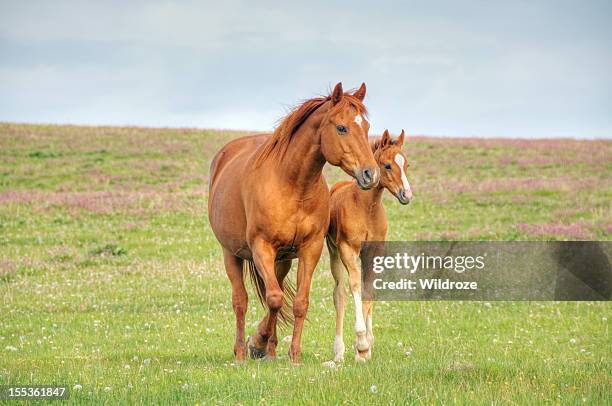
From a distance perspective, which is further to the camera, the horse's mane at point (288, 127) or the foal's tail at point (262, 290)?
the foal's tail at point (262, 290)

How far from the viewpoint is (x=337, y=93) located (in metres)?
9.79

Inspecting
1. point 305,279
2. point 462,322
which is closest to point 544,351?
point 462,322

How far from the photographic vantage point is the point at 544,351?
12484 millimetres

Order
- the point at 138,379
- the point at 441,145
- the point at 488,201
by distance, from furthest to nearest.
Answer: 1. the point at 441,145
2. the point at 488,201
3. the point at 138,379

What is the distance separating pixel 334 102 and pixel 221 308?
8.66m

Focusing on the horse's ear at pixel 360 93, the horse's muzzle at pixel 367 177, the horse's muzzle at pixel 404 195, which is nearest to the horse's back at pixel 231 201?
the horse's ear at pixel 360 93

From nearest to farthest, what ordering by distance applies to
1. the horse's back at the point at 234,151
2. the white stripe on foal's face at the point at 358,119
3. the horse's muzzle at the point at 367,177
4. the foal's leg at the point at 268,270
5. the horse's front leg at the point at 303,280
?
the horse's muzzle at the point at 367,177, the white stripe on foal's face at the point at 358,119, the foal's leg at the point at 268,270, the horse's front leg at the point at 303,280, the horse's back at the point at 234,151

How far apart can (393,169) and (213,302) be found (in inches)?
320

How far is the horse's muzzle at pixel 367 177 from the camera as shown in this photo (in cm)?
915

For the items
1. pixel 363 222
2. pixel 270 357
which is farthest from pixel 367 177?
pixel 270 357

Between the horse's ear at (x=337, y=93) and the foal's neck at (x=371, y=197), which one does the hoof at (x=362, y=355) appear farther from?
the horse's ear at (x=337, y=93)

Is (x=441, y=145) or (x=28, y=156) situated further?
(x=441, y=145)

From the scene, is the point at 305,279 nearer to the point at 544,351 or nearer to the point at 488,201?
the point at 544,351

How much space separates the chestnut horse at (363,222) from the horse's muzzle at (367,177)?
180 centimetres
